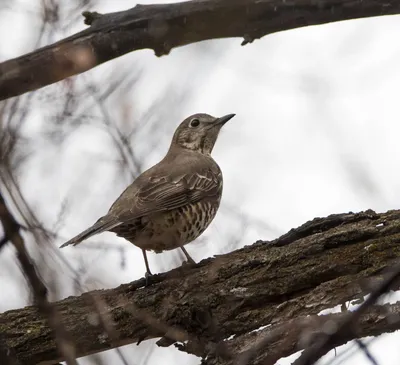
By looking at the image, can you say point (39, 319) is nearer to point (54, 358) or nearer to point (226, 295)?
point (54, 358)

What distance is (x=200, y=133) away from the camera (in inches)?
386

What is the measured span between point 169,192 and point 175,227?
1.29 ft

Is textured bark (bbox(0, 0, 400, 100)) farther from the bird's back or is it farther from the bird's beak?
the bird's beak

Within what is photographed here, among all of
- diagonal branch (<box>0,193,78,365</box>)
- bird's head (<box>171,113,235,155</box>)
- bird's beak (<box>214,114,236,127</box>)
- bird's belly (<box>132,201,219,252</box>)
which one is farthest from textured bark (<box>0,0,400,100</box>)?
bird's head (<box>171,113,235,155</box>)

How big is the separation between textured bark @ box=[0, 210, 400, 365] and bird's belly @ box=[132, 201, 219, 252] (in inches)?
29.5

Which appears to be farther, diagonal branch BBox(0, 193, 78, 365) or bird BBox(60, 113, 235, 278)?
bird BBox(60, 113, 235, 278)

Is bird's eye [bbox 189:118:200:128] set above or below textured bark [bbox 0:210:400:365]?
above

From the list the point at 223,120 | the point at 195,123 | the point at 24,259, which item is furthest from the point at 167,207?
the point at 24,259

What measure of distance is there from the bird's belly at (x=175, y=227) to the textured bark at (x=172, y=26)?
5.98ft

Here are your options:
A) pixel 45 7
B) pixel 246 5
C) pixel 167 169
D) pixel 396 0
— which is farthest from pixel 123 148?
pixel 167 169

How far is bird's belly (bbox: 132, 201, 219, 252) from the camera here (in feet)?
23.5

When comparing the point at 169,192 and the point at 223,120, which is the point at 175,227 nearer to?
the point at 169,192

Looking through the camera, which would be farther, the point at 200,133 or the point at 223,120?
the point at 200,133

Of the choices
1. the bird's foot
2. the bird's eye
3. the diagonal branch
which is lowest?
the diagonal branch
